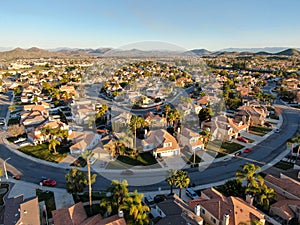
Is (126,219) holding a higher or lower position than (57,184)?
higher

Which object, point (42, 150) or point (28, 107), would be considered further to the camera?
point (28, 107)

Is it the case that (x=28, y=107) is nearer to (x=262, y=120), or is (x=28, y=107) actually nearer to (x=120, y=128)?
(x=120, y=128)

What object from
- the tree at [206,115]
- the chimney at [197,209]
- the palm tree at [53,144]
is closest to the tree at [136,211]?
the chimney at [197,209]

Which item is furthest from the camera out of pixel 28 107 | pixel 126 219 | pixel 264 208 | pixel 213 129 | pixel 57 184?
pixel 28 107

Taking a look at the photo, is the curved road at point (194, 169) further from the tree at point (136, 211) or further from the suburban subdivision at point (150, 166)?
the tree at point (136, 211)

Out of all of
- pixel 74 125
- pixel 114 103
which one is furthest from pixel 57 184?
pixel 114 103

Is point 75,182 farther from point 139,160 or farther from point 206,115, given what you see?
point 206,115
